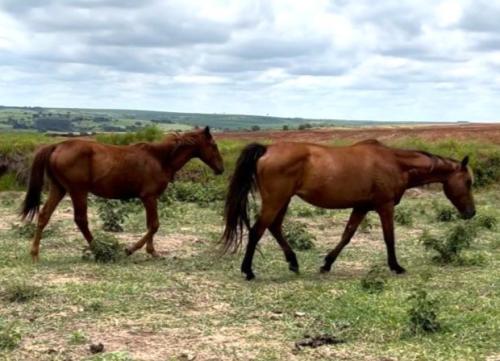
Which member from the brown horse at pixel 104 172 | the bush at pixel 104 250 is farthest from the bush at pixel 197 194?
the bush at pixel 104 250

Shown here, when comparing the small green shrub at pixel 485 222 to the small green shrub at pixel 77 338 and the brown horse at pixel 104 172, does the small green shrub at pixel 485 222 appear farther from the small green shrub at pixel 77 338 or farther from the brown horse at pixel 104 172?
the small green shrub at pixel 77 338

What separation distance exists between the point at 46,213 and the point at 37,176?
0.62m

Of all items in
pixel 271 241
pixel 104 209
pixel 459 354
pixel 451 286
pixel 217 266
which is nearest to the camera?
pixel 459 354

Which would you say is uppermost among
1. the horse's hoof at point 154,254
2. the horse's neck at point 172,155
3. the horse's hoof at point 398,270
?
the horse's neck at point 172,155

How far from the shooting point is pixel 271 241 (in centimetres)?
1437

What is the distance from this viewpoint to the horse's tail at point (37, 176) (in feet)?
38.7

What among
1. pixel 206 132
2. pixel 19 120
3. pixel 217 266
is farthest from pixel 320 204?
pixel 19 120

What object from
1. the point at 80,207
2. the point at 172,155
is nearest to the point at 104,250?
the point at 80,207

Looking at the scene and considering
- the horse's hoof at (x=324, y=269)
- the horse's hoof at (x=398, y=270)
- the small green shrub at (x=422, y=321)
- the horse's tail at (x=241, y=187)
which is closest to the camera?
the small green shrub at (x=422, y=321)

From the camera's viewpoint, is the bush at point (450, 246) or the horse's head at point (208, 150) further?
the horse's head at point (208, 150)

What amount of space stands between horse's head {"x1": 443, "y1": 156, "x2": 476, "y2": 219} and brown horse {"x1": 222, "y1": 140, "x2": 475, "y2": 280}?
0.40m

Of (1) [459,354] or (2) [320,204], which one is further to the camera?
(2) [320,204]

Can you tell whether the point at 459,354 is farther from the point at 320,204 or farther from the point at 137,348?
the point at 320,204

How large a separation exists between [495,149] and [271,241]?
16.1 metres
